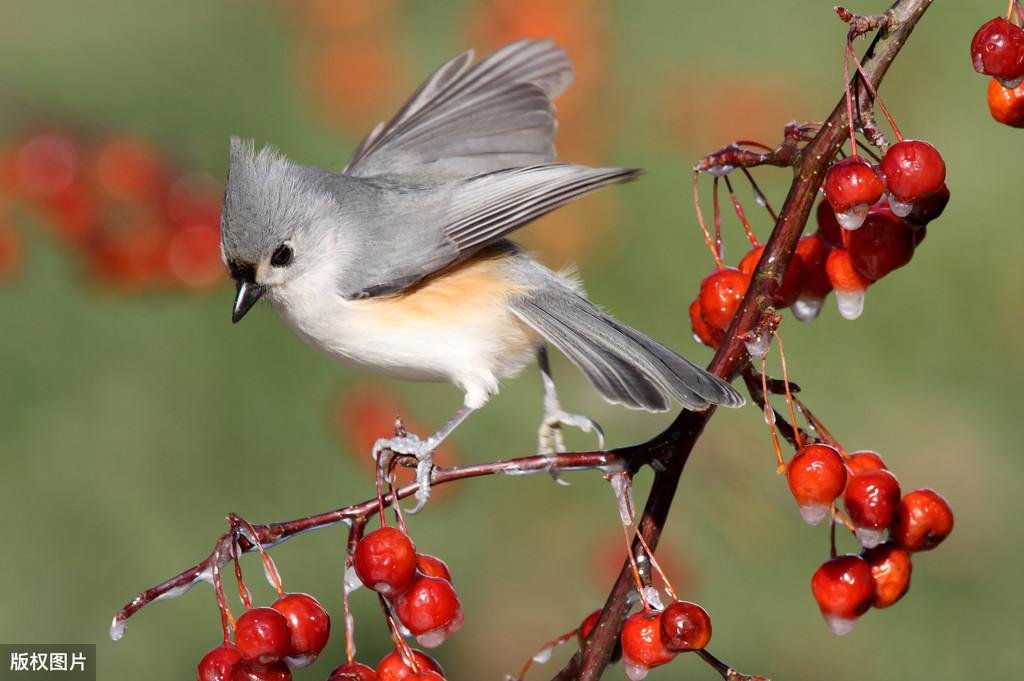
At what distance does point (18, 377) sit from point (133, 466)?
73 cm

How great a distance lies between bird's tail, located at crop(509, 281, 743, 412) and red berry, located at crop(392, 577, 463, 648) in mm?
460

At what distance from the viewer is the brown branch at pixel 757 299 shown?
1598 mm

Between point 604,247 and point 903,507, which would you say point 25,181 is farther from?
point 903,507

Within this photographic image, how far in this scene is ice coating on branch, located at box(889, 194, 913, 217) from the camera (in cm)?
163

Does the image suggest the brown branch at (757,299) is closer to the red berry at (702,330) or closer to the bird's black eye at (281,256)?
the red berry at (702,330)

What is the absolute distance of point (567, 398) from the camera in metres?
4.01

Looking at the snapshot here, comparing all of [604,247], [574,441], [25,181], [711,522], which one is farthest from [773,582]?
[25,181]

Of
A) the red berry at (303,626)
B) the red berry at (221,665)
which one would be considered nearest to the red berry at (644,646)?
the red berry at (303,626)

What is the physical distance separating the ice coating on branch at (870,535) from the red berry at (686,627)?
29 cm

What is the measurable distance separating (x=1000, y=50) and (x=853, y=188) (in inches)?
10.8

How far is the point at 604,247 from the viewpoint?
4.95 m

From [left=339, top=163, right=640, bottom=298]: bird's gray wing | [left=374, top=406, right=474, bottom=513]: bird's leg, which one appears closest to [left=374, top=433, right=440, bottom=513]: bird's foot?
[left=374, top=406, right=474, bottom=513]: bird's leg

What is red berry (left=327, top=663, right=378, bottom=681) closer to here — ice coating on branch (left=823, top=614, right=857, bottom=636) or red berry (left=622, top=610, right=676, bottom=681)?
red berry (left=622, top=610, right=676, bottom=681)

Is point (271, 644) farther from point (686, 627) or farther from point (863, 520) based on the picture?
point (863, 520)
